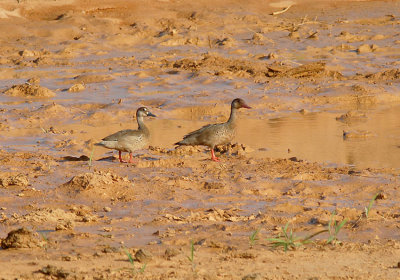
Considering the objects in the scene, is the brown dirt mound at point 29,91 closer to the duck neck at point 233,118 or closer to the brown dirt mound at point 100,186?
the duck neck at point 233,118

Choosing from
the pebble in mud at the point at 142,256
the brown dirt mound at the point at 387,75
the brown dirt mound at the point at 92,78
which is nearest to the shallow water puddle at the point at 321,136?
the brown dirt mound at the point at 387,75

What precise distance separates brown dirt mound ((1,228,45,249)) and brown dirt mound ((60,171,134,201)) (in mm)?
2016

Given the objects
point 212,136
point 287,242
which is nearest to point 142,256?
point 287,242

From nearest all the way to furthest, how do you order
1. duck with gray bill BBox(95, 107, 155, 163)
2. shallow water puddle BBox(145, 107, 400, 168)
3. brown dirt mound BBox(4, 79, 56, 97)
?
duck with gray bill BBox(95, 107, 155, 163)
shallow water puddle BBox(145, 107, 400, 168)
brown dirt mound BBox(4, 79, 56, 97)

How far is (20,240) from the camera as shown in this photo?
6480 mm

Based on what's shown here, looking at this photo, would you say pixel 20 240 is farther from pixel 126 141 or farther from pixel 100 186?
pixel 126 141

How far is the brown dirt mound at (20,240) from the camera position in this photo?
6488mm

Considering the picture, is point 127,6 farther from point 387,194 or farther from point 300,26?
point 387,194

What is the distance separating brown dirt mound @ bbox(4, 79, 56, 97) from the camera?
16.0 m

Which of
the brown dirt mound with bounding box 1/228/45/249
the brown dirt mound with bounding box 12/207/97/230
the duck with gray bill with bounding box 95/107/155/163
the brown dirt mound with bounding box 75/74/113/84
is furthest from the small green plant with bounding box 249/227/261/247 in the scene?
the brown dirt mound with bounding box 75/74/113/84

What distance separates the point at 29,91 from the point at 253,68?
16.8ft

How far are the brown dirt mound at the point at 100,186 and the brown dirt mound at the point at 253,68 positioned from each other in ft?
30.3

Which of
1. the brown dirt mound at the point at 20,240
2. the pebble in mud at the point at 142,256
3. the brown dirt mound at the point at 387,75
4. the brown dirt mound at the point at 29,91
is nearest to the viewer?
the pebble in mud at the point at 142,256

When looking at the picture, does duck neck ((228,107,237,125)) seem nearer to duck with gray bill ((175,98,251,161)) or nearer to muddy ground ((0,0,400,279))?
duck with gray bill ((175,98,251,161))
